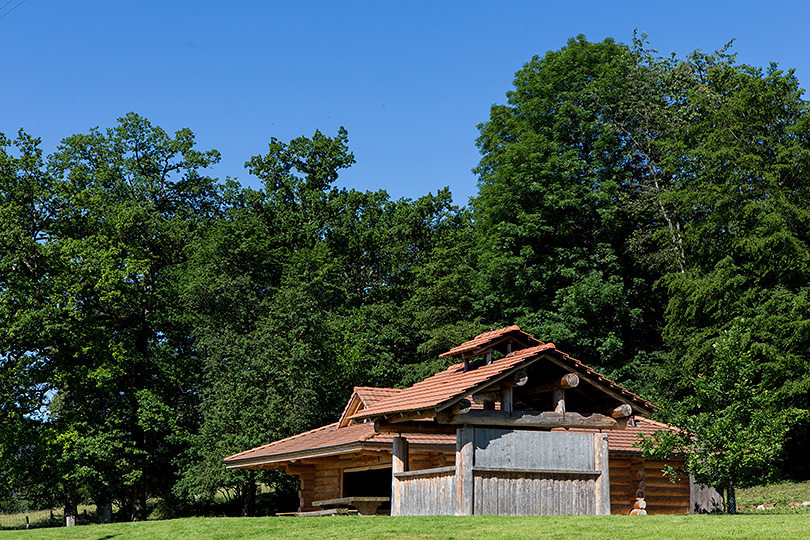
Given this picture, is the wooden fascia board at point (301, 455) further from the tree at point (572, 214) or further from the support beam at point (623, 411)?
the tree at point (572, 214)

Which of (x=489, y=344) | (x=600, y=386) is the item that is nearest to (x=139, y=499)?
(x=489, y=344)

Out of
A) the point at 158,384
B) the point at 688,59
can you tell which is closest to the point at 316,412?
the point at 158,384

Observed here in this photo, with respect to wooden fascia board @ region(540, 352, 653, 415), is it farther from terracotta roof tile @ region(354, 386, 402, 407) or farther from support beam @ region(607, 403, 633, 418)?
terracotta roof tile @ region(354, 386, 402, 407)

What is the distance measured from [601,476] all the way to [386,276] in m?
27.8

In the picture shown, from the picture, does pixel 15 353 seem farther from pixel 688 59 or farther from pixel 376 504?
pixel 688 59

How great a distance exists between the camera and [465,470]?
15.9 metres

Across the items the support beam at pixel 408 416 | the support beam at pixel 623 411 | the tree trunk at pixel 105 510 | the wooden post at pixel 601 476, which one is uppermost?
the support beam at pixel 623 411

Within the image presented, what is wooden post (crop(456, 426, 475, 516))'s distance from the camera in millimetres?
15758

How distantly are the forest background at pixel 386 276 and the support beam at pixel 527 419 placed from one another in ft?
36.6

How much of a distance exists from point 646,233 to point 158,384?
23.0 metres

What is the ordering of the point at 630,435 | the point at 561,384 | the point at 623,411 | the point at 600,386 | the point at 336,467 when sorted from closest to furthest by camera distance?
1. the point at 561,384
2. the point at 600,386
3. the point at 623,411
4. the point at 630,435
5. the point at 336,467

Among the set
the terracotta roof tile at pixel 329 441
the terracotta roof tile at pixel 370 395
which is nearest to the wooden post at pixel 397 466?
the terracotta roof tile at pixel 329 441

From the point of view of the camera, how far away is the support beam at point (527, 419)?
1620cm

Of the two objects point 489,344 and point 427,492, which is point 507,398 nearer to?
point 489,344
